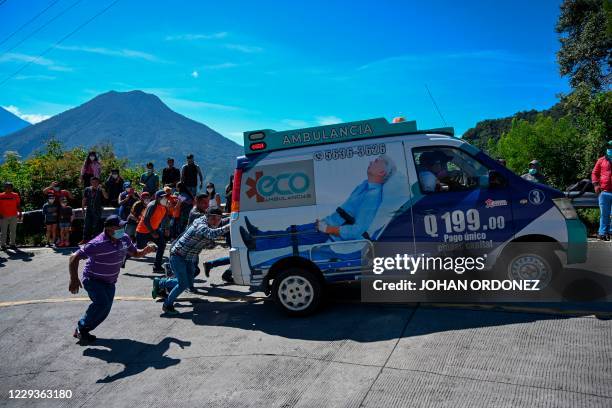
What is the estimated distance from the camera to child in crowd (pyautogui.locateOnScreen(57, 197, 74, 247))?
1291 cm

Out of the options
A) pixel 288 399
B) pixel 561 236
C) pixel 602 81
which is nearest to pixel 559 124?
pixel 602 81

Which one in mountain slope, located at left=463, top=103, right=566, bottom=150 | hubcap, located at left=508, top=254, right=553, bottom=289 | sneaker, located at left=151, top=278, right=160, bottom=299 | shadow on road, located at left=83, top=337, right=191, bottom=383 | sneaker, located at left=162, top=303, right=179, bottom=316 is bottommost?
shadow on road, located at left=83, top=337, right=191, bottom=383

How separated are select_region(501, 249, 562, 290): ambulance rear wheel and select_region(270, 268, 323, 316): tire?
2657 millimetres

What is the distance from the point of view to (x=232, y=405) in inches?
168

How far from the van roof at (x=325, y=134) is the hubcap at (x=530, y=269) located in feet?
6.73

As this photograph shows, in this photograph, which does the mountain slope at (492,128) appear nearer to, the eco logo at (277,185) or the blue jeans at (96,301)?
the eco logo at (277,185)

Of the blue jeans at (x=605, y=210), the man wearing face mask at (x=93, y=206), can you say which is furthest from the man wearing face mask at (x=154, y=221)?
the blue jeans at (x=605, y=210)

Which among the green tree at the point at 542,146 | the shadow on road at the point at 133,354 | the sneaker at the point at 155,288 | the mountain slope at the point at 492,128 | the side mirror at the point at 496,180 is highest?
the mountain slope at the point at 492,128

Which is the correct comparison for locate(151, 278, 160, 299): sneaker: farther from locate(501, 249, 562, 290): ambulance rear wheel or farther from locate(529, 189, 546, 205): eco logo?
locate(529, 189, 546, 205): eco logo

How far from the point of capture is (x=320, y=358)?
5.05 metres

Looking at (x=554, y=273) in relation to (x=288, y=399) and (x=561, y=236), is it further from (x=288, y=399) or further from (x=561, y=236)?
(x=288, y=399)

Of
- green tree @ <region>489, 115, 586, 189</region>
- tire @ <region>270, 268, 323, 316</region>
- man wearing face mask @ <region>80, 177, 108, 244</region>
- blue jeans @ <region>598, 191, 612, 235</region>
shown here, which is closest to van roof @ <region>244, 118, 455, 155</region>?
tire @ <region>270, 268, 323, 316</region>

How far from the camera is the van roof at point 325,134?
20.4 ft

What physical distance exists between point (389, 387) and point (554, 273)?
321cm
